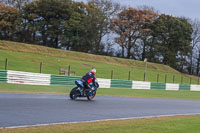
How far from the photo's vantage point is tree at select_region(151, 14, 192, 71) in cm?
7069

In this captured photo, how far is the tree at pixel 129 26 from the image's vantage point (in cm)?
6738

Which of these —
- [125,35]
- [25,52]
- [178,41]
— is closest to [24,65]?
[25,52]

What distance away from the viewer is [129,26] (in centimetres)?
6756

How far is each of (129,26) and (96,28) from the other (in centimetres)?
734

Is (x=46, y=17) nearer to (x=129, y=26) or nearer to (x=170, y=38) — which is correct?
(x=129, y=26)

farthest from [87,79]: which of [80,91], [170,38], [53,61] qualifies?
[170,38]

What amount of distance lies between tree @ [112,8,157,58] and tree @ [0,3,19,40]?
19.4 meters

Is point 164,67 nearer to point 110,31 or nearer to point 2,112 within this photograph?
point 110,31

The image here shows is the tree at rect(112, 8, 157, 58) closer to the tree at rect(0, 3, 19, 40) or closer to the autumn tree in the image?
the autumn tree

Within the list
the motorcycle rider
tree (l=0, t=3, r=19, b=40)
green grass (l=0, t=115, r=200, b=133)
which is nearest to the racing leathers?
the motorcycle rider

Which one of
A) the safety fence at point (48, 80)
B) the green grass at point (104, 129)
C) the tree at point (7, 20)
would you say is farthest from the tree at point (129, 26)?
the green grass at point (104, 129)

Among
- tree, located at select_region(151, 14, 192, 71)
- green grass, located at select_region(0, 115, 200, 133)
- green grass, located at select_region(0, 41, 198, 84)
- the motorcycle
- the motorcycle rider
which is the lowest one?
green grass, located at select_region(0, 115, 200, 133)

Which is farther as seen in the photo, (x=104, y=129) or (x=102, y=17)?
(x=102, y=17)

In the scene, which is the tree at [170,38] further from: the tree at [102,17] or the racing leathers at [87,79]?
the racing leathers at [87,79]
